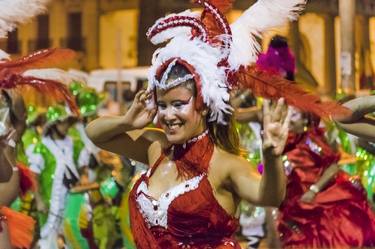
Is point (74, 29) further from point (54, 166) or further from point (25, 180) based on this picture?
point (25, 180)

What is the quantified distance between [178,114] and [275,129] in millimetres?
811

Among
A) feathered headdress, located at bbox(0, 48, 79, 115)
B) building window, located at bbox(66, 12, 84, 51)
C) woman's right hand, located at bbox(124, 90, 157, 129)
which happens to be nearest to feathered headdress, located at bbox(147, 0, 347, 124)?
woman's right hand, located at bbox(124, 90, 157, 129)

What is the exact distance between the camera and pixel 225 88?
17.5 ft

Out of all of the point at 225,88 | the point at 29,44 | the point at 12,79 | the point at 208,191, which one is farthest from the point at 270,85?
the point at 29,44

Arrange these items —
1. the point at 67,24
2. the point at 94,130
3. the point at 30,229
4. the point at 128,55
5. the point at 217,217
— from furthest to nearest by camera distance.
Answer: the point at 67,24
the point at 128,55
the point at 30,229
the point at 94,130
the point at 217,217

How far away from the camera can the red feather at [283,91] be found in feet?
16.8

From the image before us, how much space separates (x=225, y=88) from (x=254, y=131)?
782cm

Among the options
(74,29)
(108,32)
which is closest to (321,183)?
(108,32)

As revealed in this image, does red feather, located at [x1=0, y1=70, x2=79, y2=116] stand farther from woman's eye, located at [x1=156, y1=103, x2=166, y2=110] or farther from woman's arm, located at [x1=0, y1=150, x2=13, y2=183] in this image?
woman's eye, located at [x1=156, y1=103, x2=166, y2=110]

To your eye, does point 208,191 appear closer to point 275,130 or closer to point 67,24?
point 275,130

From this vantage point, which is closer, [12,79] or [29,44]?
[12,79]

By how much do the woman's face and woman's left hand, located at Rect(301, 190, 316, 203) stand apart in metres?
3.51

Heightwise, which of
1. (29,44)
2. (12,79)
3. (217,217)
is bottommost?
(29,44)

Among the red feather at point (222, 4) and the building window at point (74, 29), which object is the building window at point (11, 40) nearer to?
the red feather at point (222, 4)
